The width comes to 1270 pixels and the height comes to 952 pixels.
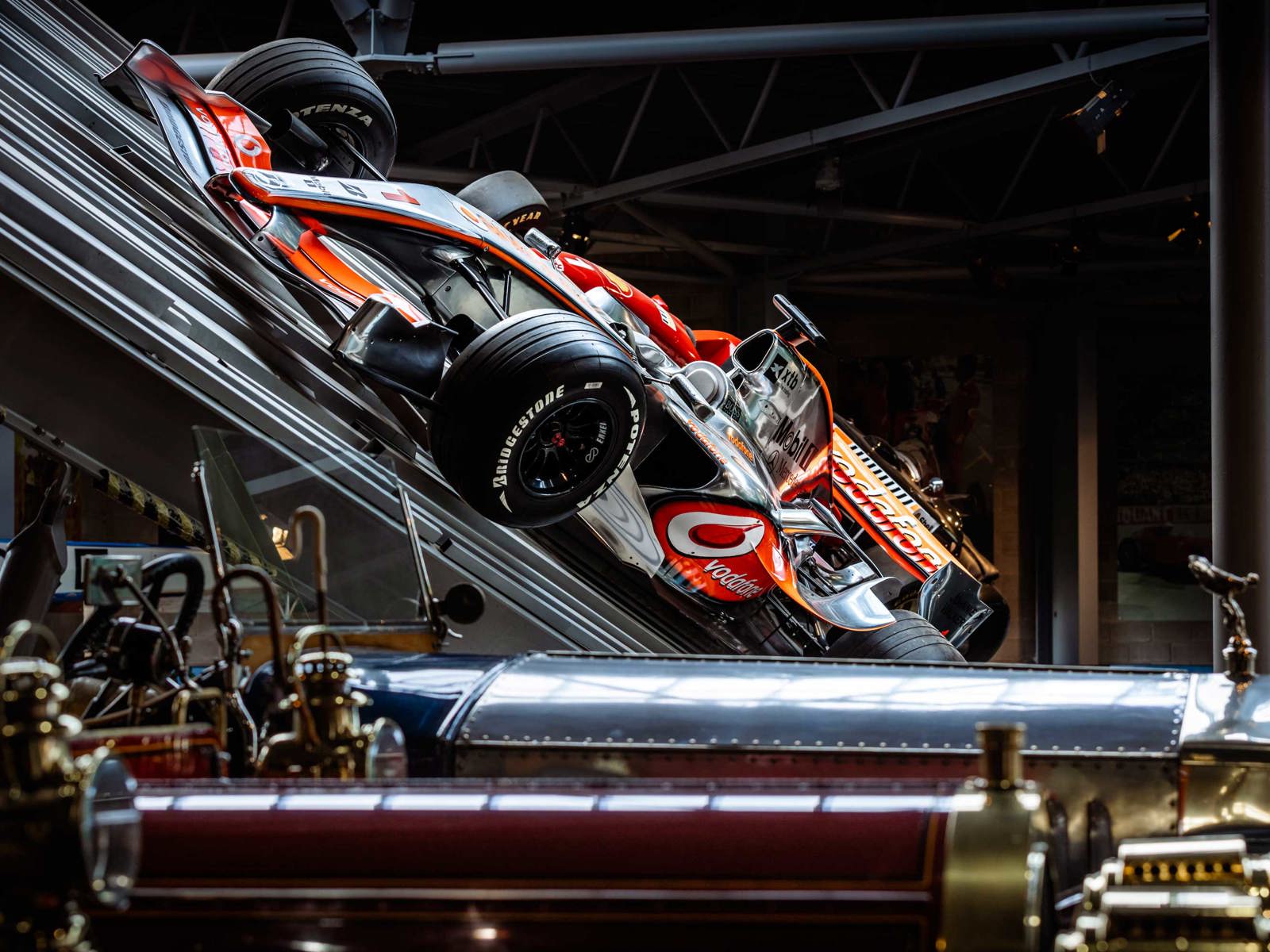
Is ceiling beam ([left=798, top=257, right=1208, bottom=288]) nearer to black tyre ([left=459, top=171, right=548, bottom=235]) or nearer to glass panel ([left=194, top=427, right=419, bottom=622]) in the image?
black tyre ([left=459, top=171, right=548, bottom=235])

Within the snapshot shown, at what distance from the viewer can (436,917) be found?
145 centimetres

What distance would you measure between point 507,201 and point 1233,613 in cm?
463

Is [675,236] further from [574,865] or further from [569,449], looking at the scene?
[574,865]

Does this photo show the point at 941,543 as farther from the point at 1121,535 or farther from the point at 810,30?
the point at 1121,535

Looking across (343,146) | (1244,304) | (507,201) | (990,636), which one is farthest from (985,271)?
(343,146)

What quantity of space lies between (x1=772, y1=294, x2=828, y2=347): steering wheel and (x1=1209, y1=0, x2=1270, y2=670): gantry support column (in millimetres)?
1696

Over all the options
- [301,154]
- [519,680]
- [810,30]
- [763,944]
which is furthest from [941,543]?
[763,944]

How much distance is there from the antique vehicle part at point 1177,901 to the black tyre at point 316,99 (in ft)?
16.6

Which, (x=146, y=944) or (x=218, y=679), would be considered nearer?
(x=146, y=944)

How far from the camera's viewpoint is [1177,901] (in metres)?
1.33

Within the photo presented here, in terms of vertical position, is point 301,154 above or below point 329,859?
above

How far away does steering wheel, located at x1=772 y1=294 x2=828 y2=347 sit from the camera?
5814mm

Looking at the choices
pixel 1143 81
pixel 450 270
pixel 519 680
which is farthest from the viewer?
pixel 1143 81

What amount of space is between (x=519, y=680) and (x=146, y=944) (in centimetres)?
102
